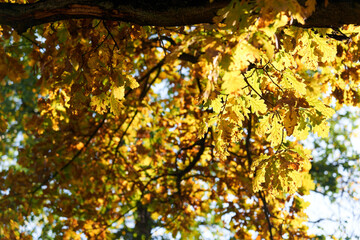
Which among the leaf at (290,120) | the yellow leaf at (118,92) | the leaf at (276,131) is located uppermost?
the yellow leaf at (118,92)

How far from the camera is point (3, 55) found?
2891 millimetres

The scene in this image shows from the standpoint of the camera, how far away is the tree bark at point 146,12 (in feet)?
7.63

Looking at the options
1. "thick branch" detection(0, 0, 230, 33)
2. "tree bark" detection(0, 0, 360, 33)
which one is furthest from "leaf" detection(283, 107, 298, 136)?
"thick branch" detection(0, 0, 230, 33)

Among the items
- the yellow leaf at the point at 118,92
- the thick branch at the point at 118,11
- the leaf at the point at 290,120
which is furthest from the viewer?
the yellow leaf at the point at 118,92

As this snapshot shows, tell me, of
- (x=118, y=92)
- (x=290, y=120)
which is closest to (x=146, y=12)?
(x=118, y=92)

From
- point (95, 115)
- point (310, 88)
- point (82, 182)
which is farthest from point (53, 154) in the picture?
point (310, 88)

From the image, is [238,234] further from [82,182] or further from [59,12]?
[59,12]

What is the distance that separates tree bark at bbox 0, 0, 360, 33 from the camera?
7.63ft

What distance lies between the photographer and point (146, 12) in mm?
2625

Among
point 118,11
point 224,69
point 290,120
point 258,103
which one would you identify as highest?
point 118,11

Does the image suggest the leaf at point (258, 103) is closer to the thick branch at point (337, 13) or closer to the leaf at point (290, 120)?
the leaf at point (290, 120)

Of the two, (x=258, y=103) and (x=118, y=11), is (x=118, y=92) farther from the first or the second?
(x=258, y=103)

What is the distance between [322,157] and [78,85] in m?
11.1

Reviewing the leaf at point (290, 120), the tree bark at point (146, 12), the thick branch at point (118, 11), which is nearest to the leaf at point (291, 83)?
the leaf at point (290, 120)
